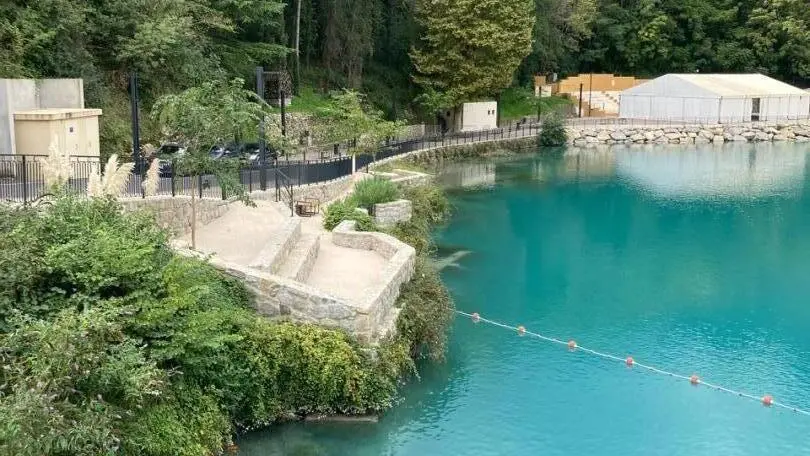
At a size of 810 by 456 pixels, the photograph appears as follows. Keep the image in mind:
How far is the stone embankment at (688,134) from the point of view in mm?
68562

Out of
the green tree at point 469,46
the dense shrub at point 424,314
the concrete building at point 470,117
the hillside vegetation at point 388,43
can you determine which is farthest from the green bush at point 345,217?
the concrete building at point 470,117

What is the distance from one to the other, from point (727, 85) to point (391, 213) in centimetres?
5628

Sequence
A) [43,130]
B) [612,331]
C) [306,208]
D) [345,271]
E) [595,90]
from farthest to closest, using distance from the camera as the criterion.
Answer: [595,90], [306,208], [43,130], [612,331], [345,271]

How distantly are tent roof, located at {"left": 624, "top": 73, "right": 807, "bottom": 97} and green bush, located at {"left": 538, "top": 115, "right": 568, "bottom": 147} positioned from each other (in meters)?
14.0

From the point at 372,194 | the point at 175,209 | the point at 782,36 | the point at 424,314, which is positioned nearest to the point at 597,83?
the point at 782,36

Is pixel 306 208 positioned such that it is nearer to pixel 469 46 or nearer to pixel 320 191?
pixel 320 191

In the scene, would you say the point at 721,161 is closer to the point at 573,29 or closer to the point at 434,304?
the point at 573,29

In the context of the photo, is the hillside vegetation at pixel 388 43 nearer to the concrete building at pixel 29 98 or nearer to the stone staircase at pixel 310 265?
the concrete building at pixel 29 98

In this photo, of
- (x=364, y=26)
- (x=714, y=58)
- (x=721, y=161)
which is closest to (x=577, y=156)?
(x=721, y=161)

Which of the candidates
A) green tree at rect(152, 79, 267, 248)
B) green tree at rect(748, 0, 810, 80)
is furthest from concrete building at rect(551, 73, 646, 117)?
green tree at rect(152, 79, 267, 248)

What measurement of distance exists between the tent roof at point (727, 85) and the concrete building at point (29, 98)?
5744 cm

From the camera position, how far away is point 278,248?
1966 cm

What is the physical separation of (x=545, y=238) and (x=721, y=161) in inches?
1173

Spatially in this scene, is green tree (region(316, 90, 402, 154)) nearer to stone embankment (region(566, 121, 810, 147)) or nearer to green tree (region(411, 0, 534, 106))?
green tree (region(411, 0, 534, 106))
